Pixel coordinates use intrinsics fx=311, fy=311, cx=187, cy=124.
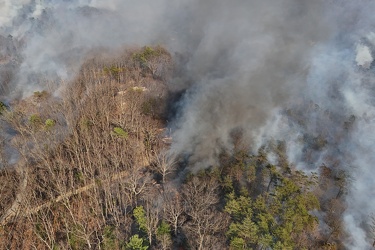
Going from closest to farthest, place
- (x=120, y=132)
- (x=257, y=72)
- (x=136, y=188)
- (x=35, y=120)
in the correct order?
1. (x=136, y=188)
2. (x=120, y=132)
3. (x=35, y=120)
4. (x=257, y=72)

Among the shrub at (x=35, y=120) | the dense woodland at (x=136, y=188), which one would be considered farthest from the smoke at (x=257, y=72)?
the shrub at (x=35, y=120)

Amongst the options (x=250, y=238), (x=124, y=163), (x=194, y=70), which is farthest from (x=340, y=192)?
(x=194, y=70)

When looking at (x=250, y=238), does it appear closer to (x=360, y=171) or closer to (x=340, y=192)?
(x=340, y=192)

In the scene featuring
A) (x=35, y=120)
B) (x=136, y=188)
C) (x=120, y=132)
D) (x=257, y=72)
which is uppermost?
(x=257, y=72)

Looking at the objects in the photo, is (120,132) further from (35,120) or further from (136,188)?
(35,120)

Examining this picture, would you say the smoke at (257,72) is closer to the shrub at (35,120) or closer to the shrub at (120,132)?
the shrub at (120,132)

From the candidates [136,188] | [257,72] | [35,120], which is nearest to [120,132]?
[136,188]
